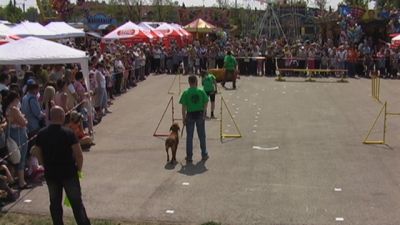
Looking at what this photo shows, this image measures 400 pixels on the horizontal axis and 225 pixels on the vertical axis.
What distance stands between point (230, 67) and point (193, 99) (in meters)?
13.0

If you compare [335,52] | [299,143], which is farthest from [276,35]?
[299,143]

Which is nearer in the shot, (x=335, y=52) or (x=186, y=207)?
(x=186, y=207)

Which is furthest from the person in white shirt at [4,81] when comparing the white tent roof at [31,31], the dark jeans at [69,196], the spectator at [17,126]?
the white tent roof at [31,31]

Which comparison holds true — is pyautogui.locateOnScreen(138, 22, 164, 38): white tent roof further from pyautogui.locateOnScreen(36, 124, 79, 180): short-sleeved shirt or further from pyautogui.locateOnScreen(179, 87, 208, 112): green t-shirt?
pyautogui.locateOnScreen(36, 124, 79, 180): short-sleeved shirt

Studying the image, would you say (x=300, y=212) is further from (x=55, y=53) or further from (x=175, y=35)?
(x=175, y=35)

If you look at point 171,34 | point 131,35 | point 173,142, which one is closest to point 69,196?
point 173,142

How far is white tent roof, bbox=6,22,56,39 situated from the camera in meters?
24.9

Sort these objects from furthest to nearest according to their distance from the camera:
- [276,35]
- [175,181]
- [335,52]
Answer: [276,35] < [335,52] < [175,181]

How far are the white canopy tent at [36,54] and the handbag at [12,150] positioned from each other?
3986 millimetres

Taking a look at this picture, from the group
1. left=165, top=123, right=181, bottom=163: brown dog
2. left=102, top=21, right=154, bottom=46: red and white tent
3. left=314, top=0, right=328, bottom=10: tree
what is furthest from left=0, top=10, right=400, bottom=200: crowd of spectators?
left=314, top=0, right=328, bottom=10: tree

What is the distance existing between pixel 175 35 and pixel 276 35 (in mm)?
13705

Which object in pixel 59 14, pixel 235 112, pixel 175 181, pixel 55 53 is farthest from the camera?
pixel 59 14

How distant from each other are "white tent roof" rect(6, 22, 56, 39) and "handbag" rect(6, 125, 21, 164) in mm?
15442

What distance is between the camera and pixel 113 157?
12242mm
